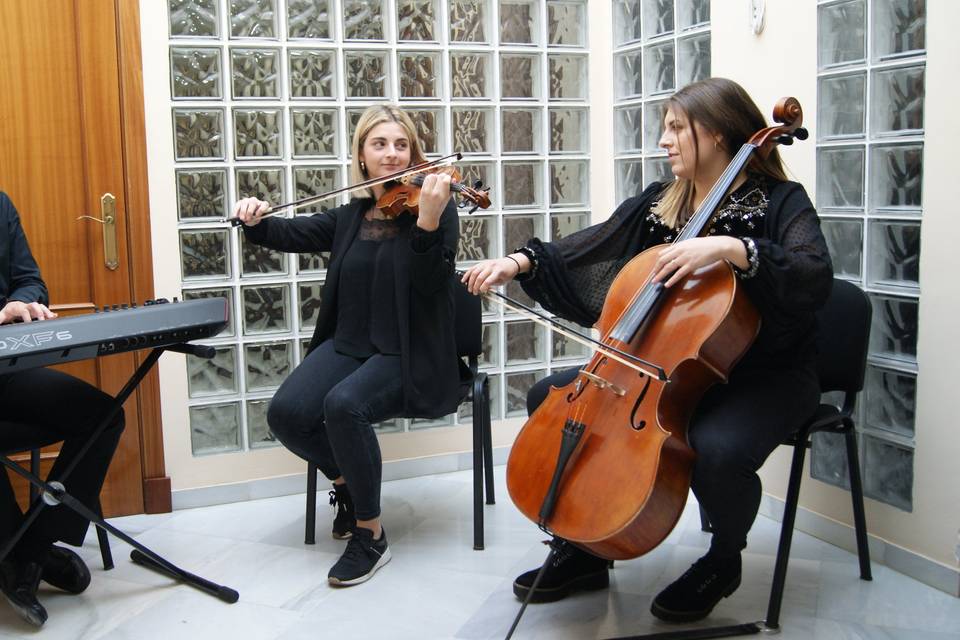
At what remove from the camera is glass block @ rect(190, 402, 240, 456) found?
2887mm

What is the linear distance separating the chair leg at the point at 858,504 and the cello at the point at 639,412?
0.52 m

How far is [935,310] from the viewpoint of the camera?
7.11 feet

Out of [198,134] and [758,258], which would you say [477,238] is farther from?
[758,258]

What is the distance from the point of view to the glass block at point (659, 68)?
2896 mm

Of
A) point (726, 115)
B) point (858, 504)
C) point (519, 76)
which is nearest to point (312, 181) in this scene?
point (519, 76)

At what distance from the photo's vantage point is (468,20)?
3.02 meters

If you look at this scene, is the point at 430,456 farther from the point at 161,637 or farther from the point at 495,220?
the point at 161,637

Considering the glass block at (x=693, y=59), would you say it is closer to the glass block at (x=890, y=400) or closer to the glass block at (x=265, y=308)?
the glass block at (x=890, y=400)

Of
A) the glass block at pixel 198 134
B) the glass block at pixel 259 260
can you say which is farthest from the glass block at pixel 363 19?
the glass block at pixel 259 260

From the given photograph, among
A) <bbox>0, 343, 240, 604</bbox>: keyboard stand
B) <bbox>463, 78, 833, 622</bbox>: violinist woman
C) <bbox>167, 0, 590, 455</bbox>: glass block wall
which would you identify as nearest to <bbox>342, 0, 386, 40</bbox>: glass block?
<bbox>167, 0, 590, 455</bbox>: glass block wall

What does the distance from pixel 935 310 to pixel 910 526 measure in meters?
0.50

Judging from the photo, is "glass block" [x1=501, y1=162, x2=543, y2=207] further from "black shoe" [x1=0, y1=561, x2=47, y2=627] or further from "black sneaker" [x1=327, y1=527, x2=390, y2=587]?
"black shoe" [x1=0, y1=561, x2=47, y2=627]

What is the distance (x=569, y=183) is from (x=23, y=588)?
1917mm

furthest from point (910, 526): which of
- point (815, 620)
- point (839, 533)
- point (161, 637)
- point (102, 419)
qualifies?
point (102, 419)
